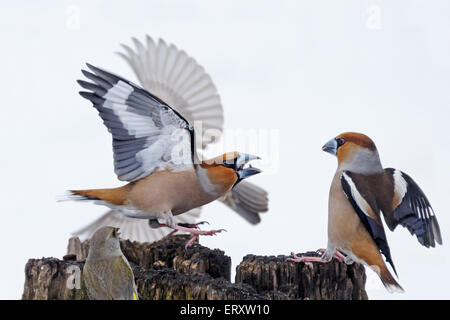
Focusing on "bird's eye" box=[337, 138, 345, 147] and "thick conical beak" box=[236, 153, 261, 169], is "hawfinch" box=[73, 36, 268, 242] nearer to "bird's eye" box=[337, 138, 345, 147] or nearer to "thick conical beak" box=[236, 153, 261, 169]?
"thick conical beak" box=[236, 153, 261, 169]

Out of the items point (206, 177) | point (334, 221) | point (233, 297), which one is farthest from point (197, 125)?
point (233, 297)

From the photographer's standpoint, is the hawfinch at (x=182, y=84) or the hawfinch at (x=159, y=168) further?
the hawfinch at (x=182, y=84)

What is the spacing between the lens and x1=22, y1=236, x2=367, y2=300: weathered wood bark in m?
5.79

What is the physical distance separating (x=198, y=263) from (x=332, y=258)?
1147mm

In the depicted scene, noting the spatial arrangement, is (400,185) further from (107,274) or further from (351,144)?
(107,274)

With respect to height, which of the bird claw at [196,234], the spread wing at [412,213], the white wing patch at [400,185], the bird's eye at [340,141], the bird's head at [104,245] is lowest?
the bird's head at [104,245]

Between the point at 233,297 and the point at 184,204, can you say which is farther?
the point at 184,204

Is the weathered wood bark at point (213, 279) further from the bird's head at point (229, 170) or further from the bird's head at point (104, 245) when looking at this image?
the bird's head at point (229, 170)

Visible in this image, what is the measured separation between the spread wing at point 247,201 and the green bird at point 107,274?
9.00 ft

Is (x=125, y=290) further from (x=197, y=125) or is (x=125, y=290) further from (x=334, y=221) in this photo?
(x=197, y=125)

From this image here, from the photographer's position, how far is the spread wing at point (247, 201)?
8898 millimetres

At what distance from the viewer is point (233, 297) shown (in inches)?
217

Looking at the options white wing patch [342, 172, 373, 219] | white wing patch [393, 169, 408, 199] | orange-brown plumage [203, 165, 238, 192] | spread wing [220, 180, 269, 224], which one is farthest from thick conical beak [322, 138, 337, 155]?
spread wing [220, 180, 269, 224]

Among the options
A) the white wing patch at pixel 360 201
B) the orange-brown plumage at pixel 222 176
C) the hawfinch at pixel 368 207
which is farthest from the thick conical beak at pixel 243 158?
the white wing patch at pixel 360 201
